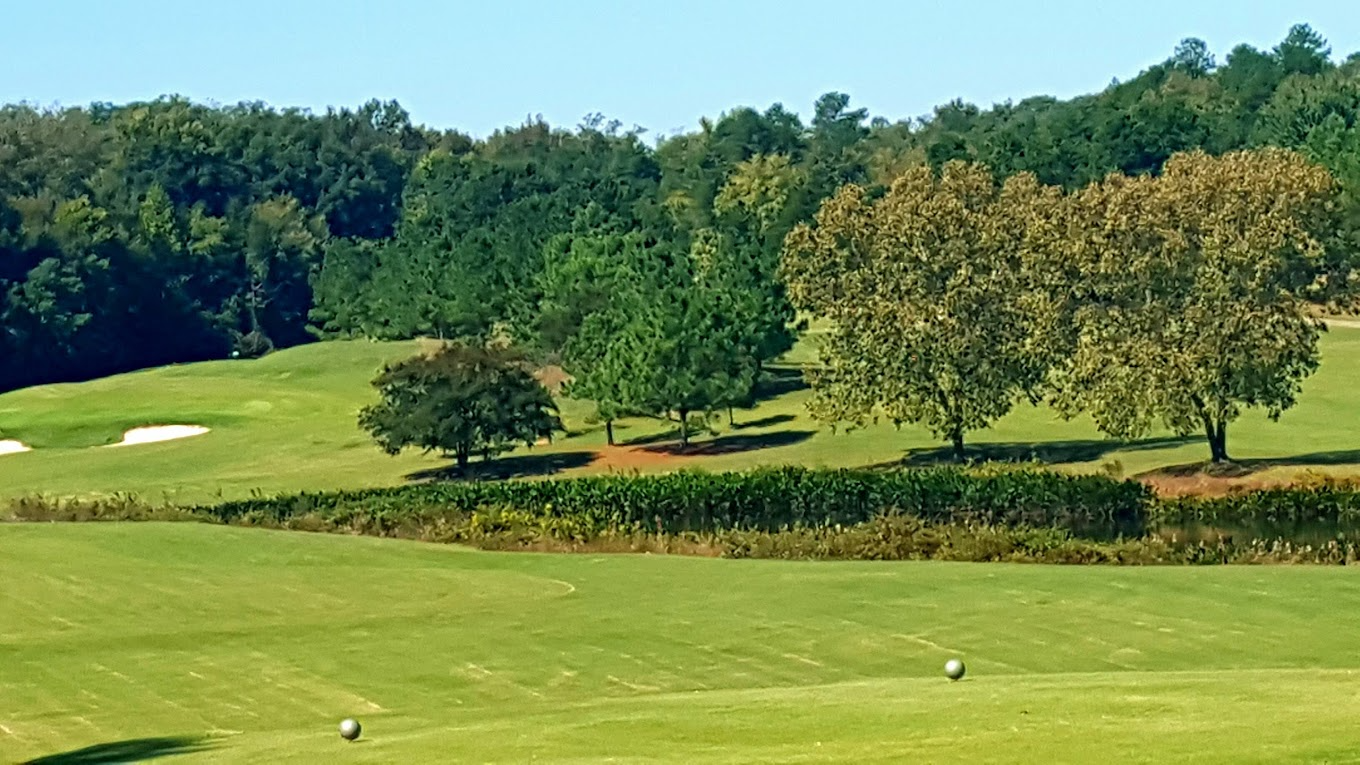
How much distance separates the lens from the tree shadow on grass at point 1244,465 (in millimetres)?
66188

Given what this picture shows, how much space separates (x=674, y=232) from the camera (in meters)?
144

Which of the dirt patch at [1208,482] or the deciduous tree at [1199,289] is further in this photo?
the deciduous tree at [1199,289]

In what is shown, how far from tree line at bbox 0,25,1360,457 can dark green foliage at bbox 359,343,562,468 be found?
4763 millimetres

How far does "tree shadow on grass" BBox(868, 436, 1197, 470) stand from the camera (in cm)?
7331

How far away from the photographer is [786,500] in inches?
2517

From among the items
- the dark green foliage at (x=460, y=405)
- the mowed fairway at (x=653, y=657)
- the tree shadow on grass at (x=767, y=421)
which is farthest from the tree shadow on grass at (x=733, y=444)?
the mowed fairway at (x=653, y=657)

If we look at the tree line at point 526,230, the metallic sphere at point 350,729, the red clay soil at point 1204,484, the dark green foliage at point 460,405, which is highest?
the tree line at point 526,230

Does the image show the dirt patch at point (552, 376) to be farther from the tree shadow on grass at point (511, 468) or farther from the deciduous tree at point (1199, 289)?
the deciduous tree at point (1199, 289)

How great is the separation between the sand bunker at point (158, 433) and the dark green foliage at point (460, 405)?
21.2 m

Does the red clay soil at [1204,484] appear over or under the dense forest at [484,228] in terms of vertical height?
under

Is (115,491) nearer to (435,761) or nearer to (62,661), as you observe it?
(62,661)

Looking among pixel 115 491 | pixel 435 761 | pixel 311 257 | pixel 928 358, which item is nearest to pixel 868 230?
pixel 928 358

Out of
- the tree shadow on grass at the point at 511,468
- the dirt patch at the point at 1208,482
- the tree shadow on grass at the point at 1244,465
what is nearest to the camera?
the dirt patch at the point at 1208,482

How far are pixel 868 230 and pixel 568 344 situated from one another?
22102 millimetres
